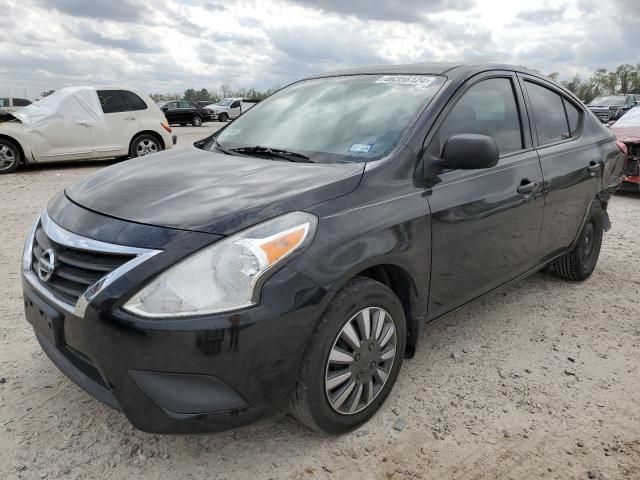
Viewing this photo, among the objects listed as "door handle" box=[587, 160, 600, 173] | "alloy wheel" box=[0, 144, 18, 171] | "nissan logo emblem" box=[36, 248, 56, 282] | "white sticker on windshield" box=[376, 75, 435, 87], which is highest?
"white sticker on windshield" box=[376, 75, 435, 87]

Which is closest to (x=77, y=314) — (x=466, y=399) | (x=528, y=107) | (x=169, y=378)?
(x=169, y=378)

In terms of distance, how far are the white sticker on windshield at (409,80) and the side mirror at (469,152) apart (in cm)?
54

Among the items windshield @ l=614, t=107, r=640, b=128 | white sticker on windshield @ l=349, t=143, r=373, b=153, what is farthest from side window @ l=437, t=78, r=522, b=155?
windshield @ l=614, t=107, r=640, b=128

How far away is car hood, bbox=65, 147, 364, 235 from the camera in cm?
213

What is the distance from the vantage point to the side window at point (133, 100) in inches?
427

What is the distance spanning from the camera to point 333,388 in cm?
232

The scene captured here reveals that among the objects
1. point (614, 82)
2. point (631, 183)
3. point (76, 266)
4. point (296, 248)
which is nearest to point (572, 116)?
point (296, 248)

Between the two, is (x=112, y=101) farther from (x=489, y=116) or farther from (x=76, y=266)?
(x=76, y=266)

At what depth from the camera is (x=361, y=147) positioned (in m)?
2.76

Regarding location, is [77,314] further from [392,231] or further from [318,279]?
[392,231]

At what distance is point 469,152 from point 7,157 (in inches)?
384

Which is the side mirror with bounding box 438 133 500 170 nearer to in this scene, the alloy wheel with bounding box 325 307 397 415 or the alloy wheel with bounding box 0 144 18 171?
the alloy wheel with bounding box 325 307 397 415

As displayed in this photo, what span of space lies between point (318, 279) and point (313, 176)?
1.90ft

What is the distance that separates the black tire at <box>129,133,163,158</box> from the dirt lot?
25.0 ft
